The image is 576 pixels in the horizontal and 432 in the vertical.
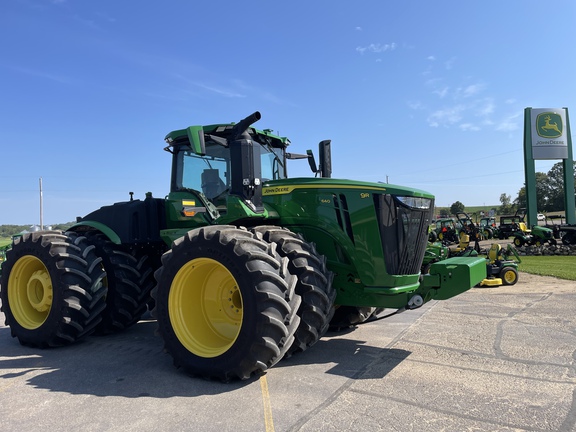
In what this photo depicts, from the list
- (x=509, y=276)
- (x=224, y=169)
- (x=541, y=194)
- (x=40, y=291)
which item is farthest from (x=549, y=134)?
(x=541, y=194)

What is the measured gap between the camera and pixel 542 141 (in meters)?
30.5

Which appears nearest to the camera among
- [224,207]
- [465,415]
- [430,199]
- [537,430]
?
[537,430]

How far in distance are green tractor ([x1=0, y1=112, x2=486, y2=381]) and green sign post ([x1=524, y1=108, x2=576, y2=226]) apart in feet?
95.2

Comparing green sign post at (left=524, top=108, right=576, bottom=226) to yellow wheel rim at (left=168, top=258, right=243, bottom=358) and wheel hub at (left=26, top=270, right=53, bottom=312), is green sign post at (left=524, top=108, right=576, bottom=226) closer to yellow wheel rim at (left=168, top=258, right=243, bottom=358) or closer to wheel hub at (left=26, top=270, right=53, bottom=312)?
yellow wheel rim at (left=168, top=258, right=243, bottom=358)

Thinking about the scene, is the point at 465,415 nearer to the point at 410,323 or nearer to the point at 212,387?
the point at 212,387

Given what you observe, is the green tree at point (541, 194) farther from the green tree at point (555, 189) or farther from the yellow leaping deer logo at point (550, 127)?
the yellow leaping deer logo at point (550, 127)

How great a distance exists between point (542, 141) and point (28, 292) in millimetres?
33400

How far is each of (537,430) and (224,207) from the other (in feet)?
13.2

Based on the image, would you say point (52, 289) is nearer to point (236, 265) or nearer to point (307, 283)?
point (236, 265)

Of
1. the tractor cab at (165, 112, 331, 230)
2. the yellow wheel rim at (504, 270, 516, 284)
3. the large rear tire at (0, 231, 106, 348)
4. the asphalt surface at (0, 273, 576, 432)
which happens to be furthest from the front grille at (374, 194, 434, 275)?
the yellow wheel rim at (504, 270, 516, 284)

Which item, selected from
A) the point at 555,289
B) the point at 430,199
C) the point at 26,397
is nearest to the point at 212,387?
the point at 26,397

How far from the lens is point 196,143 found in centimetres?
499

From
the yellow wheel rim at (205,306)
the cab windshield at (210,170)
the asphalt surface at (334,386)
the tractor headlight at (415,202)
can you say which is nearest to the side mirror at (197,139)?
the cab windshield at (210,170)

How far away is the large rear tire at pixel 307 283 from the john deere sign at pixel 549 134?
31274 mm
